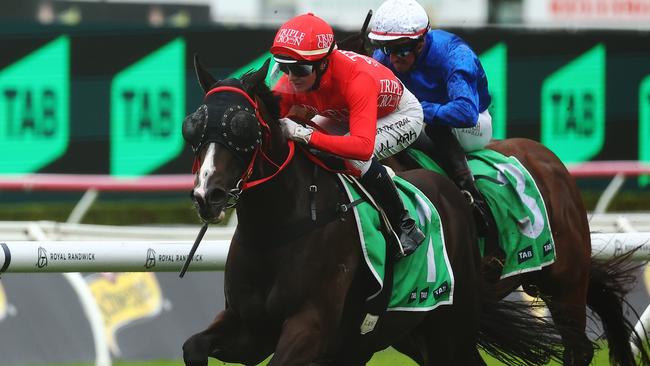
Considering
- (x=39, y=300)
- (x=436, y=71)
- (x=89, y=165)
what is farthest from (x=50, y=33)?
(x=436, y=71)

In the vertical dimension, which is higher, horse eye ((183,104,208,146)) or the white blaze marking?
horse eye ((183,104,208,146))

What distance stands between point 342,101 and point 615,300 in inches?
84.3

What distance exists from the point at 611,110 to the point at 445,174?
221 inches

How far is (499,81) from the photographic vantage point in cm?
1098

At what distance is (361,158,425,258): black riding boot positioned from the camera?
16.3ft

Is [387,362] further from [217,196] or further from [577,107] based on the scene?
[577,107]

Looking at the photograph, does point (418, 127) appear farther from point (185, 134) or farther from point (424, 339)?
point (185, 134)

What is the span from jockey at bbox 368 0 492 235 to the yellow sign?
228 centimetres

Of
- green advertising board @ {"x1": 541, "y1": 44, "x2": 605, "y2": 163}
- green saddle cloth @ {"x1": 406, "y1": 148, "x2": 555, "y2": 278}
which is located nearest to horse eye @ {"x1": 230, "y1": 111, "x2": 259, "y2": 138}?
green saddle cloth @ {"x1": 406, "y1": 148, "x2": 555, "y2": 278}

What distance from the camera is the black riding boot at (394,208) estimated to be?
4969 mm

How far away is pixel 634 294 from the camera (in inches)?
340

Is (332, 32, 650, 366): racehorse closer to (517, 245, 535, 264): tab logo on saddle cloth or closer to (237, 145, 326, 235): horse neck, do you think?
(517, 245, 535, 264): tab logo on saddle cloth

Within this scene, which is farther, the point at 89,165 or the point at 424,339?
the point at 89,165

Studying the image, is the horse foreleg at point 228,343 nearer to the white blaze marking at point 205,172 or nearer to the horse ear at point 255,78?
the white blaze marking at point 205,172
